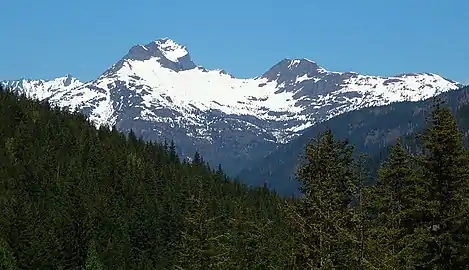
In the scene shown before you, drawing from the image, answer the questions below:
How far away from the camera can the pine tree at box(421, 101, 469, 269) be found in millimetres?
25312

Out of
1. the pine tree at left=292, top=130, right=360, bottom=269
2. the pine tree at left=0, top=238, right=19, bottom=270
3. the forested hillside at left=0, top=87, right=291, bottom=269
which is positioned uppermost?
the forested hillside at left=0, top=87, right=291, bottom=269

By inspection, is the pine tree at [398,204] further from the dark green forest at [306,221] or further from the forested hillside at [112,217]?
the forested hillside at [112,217]

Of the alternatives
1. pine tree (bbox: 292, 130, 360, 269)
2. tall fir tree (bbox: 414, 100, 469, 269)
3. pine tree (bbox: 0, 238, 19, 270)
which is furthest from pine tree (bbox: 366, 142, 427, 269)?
pine tree (bbox: 0, 238, 19, 270)

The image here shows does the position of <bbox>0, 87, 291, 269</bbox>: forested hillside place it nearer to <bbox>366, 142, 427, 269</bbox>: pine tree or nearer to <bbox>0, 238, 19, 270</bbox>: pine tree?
<bbox>0, 238, 19, 270</bbox>: pine tree

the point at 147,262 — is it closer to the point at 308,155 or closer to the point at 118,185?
the point at 118,185

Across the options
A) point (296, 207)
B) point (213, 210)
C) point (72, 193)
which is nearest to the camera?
point (296, 207)

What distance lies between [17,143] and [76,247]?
9193 cm

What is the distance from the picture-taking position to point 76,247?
103312 millimetres

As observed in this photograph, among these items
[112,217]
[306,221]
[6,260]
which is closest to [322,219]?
[306,221]

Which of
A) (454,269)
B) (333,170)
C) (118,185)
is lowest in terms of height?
(454,269)

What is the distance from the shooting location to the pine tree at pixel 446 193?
25.3m

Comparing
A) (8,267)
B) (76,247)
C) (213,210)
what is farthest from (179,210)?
(8,267)

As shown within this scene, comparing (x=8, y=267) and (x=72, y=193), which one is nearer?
(x=8, y=267)

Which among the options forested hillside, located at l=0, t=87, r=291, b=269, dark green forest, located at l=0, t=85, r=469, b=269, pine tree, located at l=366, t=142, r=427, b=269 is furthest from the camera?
forested hillside, located at l=0, t=87, r=291, b=269
